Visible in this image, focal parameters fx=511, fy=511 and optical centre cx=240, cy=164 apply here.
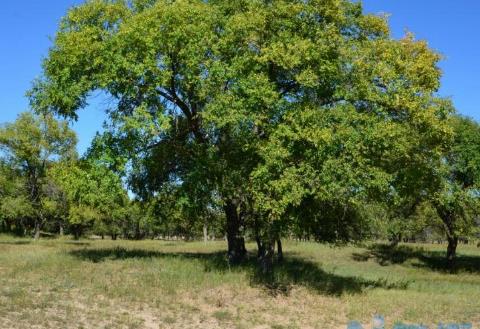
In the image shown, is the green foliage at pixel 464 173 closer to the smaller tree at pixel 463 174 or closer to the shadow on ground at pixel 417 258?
the smaller tree at pixel 463 174

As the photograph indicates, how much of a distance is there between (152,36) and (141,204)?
10.8 metres

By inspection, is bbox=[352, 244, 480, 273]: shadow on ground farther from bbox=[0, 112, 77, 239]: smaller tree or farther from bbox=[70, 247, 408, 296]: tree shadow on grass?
bbox=[0, 112, 77, 239]: smaller tree

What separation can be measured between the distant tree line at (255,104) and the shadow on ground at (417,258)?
2180 centimetres

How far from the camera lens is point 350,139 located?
62.3 feet

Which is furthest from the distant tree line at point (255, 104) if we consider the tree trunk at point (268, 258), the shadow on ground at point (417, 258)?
the shadow on ground at point (417, 258)

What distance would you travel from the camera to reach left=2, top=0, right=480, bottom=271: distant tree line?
1933 centimetres

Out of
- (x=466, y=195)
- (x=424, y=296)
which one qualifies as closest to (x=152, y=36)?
(x=424, y=296)

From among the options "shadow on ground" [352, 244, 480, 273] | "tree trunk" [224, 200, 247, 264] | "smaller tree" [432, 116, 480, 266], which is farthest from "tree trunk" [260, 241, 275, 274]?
"shadow on ground" [352, 244, 480, 273]

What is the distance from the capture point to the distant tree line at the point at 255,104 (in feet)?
63.4

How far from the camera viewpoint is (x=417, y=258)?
1955 inches

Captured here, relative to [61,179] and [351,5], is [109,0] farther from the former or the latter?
[351,5]

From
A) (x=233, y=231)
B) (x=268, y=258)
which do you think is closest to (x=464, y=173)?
(x=233, y=231)

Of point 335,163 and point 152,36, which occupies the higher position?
point 152,36

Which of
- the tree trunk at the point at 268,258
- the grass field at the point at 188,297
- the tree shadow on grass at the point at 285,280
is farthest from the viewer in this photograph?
the tree trunk at the point at 268,258
